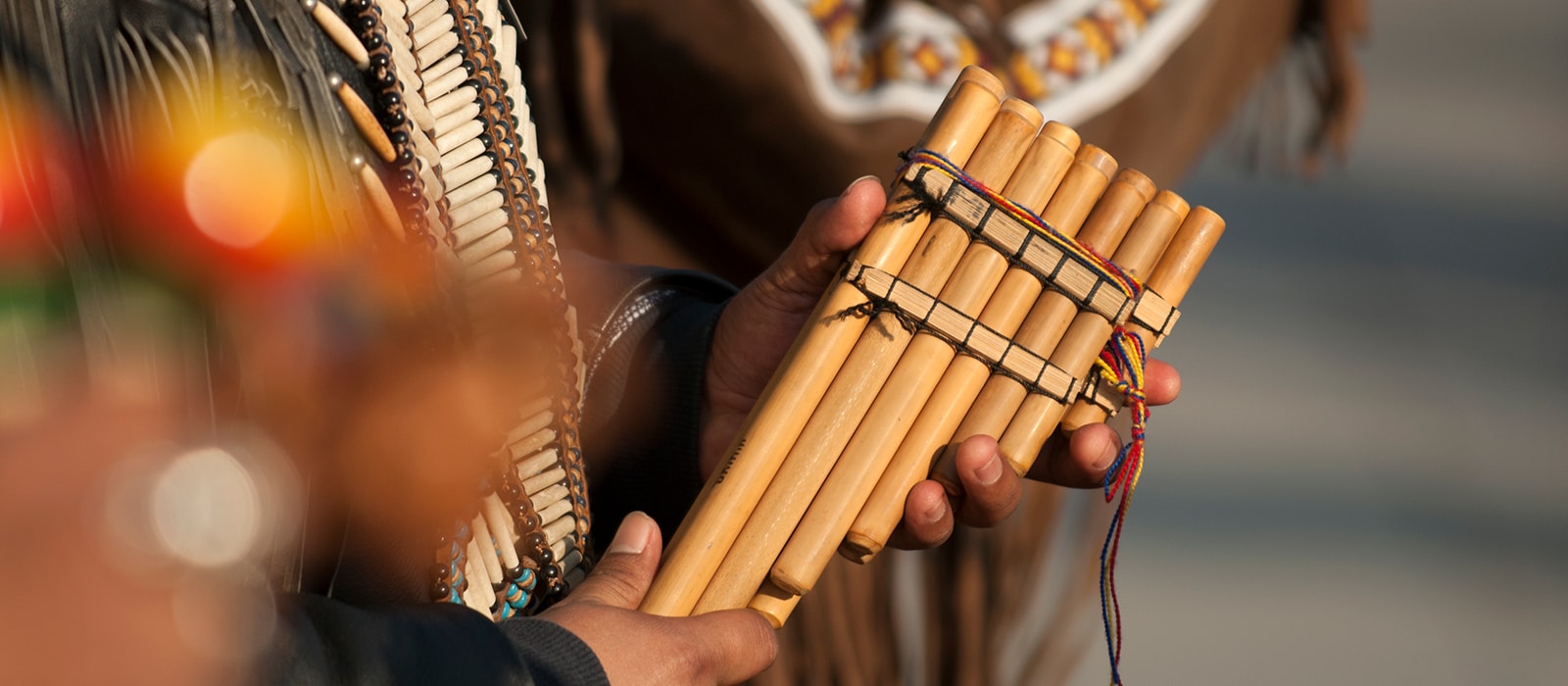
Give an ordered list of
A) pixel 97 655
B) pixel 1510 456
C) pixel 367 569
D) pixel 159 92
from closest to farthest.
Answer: pixel 97 655
pixel 159 92
pixel 367 569
pixel 1510 456

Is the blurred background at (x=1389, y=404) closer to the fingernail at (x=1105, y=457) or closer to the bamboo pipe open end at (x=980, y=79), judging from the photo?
the fingernail at (x=1105, y=457)

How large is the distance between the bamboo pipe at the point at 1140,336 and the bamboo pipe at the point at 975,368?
5 centimetres

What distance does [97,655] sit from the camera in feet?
1.81

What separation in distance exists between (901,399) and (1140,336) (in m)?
0.19

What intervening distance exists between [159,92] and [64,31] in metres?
0.05

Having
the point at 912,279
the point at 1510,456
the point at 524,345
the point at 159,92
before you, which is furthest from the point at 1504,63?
the point at 159,92

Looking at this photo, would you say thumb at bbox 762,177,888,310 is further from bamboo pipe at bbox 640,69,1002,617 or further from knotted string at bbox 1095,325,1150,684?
knotted string at bbox 1095,325,1150,684

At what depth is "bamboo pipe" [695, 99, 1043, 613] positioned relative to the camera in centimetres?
96

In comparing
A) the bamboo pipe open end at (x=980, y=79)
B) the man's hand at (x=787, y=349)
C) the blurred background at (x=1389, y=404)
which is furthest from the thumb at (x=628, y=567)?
the blurred background at (x=1389, y=404)

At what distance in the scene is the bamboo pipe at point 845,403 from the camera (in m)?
0.96

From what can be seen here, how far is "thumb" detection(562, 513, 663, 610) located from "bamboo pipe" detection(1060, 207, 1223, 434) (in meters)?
0.31

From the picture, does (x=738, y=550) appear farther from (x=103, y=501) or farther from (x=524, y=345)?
(x=103, y=501)

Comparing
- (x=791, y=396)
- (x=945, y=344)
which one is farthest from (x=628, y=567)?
(x=945, y=344)

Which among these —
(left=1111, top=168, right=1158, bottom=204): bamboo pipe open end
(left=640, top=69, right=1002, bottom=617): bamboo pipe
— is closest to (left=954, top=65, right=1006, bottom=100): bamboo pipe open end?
(left=640, top=69, right=1002, bottom=617): bamboo pipe
